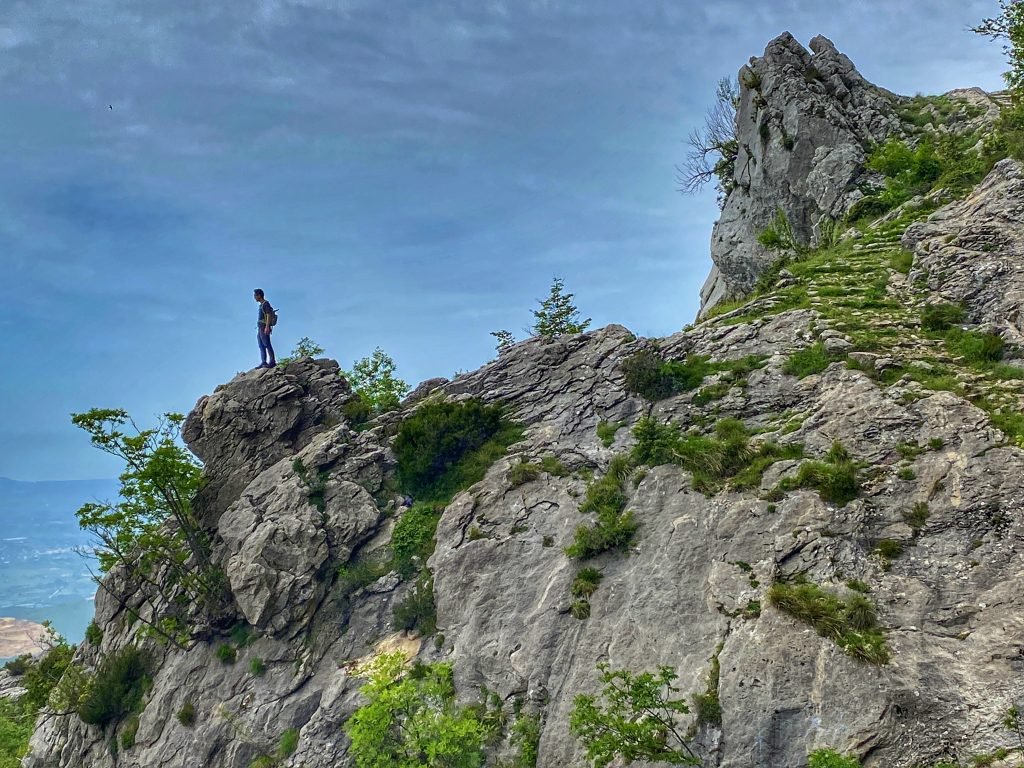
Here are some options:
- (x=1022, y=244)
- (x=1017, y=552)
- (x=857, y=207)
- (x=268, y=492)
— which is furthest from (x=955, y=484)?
(x=268, y=492)

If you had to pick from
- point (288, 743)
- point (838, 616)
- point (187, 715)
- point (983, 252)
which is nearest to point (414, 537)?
point (288, 743)

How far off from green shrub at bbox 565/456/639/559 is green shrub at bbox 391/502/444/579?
6.18 metres

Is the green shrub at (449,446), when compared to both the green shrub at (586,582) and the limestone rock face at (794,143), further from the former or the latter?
the limestone rock face at (794,143)

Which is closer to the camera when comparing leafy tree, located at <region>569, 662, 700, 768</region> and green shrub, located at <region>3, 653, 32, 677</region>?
leafy tree, located at <region>569, 662, 700, 768</region>

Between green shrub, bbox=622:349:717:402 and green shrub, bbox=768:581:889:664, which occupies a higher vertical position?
green shrub, bbox=622:349:717:402

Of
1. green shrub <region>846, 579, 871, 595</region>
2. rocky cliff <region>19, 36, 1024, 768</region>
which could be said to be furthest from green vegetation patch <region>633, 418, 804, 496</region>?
green shrub <region>846, 579, 871, 595</region>

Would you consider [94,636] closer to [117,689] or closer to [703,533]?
[117,689]

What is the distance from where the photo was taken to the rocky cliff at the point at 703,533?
1230cm

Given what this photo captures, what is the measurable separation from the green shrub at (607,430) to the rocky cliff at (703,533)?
0.38 ft

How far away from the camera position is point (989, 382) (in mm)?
16797

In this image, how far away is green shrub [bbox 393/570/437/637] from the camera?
20.4 meters

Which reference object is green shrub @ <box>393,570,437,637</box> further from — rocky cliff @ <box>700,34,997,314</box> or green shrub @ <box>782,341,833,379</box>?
rocky cliff @ <box>700,34,997,314</box>

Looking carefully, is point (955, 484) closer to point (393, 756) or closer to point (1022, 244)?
point (1022, 244)

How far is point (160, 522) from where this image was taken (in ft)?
91.2
